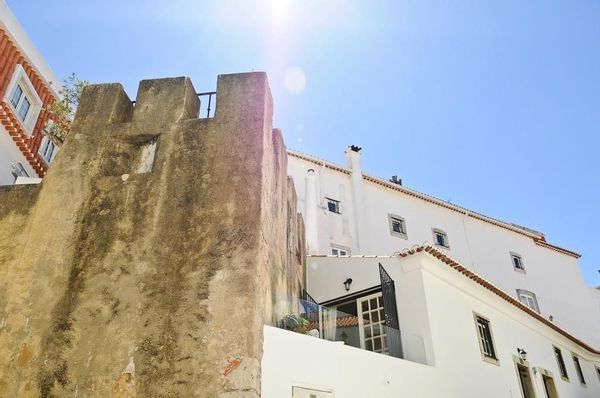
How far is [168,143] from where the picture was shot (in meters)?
4.62

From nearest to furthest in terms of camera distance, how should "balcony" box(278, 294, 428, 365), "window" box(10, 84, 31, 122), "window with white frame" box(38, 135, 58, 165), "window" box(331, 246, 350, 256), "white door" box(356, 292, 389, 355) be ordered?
"balcony" box(278, 294, 428, 365), "white door" box(356, 292, 389, 355), "window" box(10, 84, 31, 122), "window with white frame" box(38, 135, 58, 165), "window" box(331, 246, 350, 256)

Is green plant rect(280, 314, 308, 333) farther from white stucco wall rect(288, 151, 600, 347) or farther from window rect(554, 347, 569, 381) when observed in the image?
window rect(554, 347, 569, 381)

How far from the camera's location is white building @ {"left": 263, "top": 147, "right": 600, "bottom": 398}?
691 cm

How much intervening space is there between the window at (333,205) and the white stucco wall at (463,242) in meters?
0.23

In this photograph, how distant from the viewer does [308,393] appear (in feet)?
Answer: 18.9

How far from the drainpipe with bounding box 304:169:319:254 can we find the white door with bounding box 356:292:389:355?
7.44m

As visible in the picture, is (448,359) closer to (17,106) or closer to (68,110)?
(68,110)

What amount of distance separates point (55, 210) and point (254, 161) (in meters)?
1.98

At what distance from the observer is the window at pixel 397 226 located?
21016 mm

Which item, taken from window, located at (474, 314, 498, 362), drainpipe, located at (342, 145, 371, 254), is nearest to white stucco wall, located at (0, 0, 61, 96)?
drainpipe, located at (342, 145, 371, 254)

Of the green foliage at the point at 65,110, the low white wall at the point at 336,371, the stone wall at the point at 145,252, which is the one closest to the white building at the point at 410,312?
the low white wall at the point at 336,371

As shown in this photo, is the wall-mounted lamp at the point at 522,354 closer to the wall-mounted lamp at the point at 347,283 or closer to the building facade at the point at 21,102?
the wall-mounted lamp at the point at 347,283

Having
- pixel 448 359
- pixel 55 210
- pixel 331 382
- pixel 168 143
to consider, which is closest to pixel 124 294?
pixel 55 210

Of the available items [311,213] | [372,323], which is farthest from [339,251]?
[372,323]
